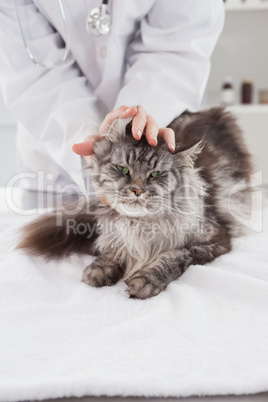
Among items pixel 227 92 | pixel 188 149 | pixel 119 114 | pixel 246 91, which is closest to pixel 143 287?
pixel 188 149

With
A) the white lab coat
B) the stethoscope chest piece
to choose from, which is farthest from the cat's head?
the stethoscope chest piece

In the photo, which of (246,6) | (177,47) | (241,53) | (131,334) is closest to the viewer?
(131,334)

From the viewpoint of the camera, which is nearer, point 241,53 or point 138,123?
point 138,123

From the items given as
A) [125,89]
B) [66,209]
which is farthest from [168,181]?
[125,89]

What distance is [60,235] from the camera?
125 cm

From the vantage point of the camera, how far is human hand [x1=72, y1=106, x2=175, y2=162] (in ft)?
3.48

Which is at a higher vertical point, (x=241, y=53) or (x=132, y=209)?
(x=241, y=53)

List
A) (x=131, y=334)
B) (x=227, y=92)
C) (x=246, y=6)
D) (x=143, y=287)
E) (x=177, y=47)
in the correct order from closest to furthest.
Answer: (x=131, y=334) < (x=143, y=287) < (x=177, y=47) < (x=246, y=6) < (x=227, y=92)

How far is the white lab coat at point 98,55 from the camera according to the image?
153cm

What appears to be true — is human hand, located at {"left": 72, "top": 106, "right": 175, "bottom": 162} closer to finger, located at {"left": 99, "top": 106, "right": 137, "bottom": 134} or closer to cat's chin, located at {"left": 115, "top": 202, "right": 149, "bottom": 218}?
finger, located at {"left": 99, "top": 106, "right": 137, "bottom": 134}

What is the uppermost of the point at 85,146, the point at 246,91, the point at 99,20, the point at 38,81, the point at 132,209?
the point at 99,20

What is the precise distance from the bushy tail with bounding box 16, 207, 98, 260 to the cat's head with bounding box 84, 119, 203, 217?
176mm

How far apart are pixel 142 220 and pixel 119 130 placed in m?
Answer: 0.24

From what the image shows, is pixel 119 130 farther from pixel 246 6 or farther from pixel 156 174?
pixel 246 6
